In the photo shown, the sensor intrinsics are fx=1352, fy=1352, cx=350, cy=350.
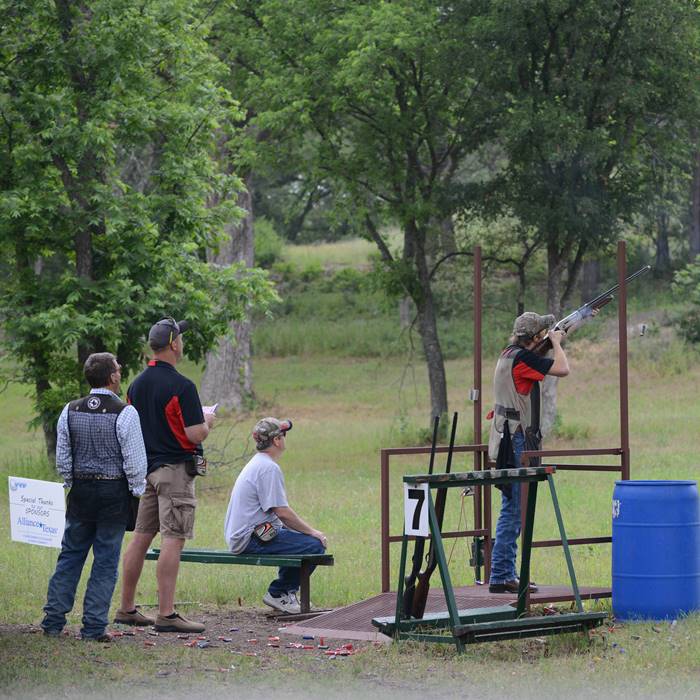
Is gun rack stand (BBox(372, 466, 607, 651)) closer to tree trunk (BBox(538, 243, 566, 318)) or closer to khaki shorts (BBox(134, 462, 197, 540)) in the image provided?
khaki shorts (BBox(134, 462, 197, 540))

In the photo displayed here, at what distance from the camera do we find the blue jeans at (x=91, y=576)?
8352 mm

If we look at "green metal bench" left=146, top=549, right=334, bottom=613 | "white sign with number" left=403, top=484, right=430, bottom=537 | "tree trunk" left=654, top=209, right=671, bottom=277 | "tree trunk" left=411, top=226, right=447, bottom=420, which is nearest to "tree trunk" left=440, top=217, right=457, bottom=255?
"tree trunk" left=411, top=226, right=447, bottom=420

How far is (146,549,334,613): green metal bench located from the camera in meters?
9.38

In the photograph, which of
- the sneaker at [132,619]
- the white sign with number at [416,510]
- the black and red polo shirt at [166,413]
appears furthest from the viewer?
the sneaker at [132,619]

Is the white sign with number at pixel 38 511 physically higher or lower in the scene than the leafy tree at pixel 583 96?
lower

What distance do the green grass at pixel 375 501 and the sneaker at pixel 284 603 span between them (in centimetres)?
81

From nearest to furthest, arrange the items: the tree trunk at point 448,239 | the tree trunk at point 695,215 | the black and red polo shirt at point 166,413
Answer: the black and red polo shirt at point 166,413 < the tree trunk at point 448,239 < the tree trunk at point 695,215

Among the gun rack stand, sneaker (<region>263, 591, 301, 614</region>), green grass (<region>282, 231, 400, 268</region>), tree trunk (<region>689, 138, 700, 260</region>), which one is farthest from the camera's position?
green grass (<region>282, 231, 400, 268</region>)

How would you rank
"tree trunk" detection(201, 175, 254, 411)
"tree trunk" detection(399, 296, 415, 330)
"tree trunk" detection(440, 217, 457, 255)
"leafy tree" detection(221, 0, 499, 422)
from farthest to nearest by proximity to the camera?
"tree trunk" detection(399, 296, 415, 330)
"tree trunk" detection(201, 175, 254, 411)
"tree trunk" detection(440, 217, 457, 255)
"leafy tree" detection(221, 0, 499, 422)

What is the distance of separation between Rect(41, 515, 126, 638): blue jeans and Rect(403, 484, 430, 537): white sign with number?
5.97 ft

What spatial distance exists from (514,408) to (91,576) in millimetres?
3091

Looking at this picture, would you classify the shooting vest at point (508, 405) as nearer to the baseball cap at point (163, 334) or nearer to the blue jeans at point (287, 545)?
the blue jeans at point (287, 545)

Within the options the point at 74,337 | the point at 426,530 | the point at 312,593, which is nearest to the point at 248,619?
the point at 312,593

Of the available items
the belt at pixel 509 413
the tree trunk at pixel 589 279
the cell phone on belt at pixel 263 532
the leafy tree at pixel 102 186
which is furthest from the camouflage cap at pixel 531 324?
the tree trunk at pixel 589 279
